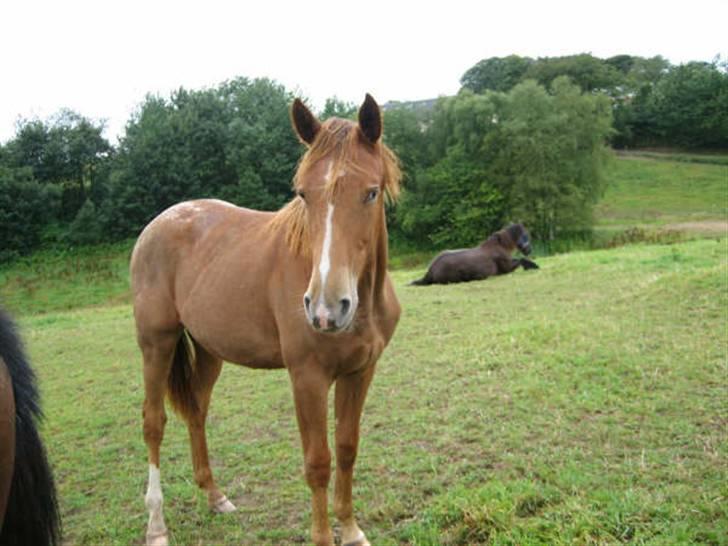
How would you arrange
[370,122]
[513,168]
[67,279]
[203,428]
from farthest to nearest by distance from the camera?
1. [513,168]
2. [67,279]
3. [203,428]
4. [370,122]

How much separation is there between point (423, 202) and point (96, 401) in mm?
26186

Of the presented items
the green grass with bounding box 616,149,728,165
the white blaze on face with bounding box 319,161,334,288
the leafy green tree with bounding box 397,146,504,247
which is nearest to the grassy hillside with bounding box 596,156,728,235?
the green grass with bounding box 616,149,728,165

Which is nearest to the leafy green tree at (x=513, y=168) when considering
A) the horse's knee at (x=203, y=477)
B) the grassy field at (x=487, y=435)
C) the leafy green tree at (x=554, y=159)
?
the leafy green tree at (x=554, y=159)

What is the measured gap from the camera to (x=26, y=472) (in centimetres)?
215

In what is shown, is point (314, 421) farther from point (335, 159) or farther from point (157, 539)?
point (157, 539)

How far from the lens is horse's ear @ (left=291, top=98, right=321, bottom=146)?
2779mm

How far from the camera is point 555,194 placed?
1125 inches

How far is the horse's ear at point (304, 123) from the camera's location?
2.78 metres

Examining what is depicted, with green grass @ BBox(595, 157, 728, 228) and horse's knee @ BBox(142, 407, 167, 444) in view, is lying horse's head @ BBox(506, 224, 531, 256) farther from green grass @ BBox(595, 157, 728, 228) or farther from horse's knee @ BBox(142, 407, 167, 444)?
green grass @ BBox(595, 157, 728, 228)

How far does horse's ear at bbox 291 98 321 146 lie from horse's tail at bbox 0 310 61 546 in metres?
1.56

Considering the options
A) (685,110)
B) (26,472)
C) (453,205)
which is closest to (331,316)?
(26,472)

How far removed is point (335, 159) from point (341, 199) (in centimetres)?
22

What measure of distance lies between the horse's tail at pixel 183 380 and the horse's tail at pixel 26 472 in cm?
176

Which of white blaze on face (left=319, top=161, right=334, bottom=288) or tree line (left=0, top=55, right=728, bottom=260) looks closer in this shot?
white blaze on face (left=319, top=161, right=334, bottom=288)
